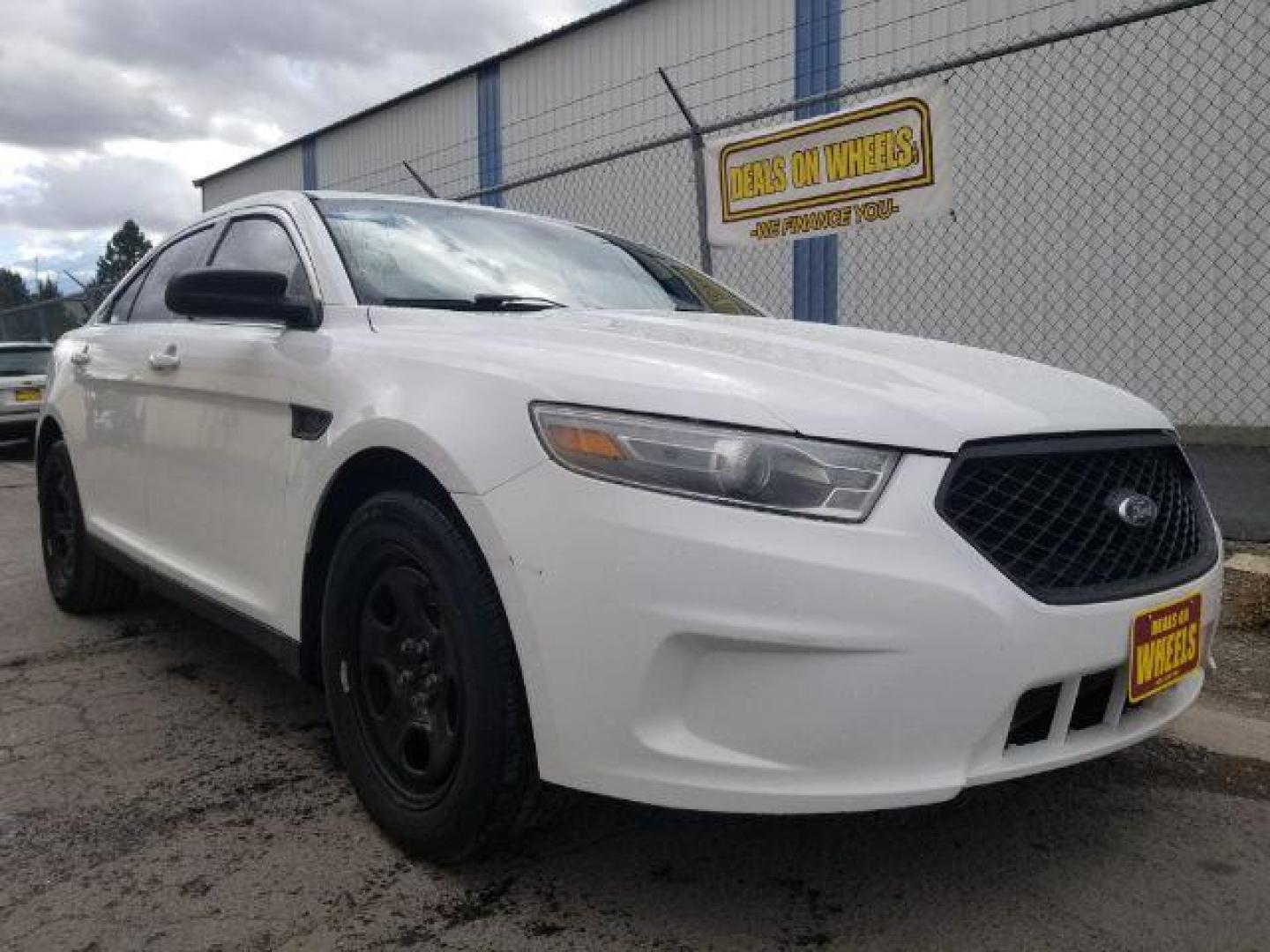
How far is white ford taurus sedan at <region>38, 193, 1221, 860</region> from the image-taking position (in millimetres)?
1762

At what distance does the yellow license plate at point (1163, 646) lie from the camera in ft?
6.46

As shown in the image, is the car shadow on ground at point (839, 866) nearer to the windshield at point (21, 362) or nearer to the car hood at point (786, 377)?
the car hood at point (786, 377)

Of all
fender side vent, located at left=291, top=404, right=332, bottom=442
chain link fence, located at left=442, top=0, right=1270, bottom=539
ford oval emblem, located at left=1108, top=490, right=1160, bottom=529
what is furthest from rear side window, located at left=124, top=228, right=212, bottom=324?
chain link fence, located at left=442, top=0, right=1270, bottom=539

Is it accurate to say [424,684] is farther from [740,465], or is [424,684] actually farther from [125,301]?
[125,301]

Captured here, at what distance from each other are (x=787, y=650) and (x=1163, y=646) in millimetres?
828

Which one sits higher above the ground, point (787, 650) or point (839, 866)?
point (787, 650)

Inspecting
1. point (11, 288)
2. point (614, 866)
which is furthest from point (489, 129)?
point (11, 288)

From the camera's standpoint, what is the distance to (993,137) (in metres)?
7.95

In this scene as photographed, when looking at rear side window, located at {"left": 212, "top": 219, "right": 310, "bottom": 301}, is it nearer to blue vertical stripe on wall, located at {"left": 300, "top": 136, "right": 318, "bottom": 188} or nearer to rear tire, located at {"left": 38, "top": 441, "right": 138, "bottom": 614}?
rear tire, located at {"left": 38, "top": 441, "right": 138, "bottom": 614}

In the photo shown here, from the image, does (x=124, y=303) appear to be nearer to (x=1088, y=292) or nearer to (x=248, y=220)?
(x=248, y=220)

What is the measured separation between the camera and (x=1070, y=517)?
6.49 ft

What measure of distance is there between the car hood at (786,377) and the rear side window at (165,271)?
1511 mm

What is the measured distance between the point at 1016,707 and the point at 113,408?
10.7 feet

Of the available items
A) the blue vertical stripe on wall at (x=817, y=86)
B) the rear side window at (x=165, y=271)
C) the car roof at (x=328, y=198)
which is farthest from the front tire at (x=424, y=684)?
the blue vertical stripe on wall at (x=817, y=86)
